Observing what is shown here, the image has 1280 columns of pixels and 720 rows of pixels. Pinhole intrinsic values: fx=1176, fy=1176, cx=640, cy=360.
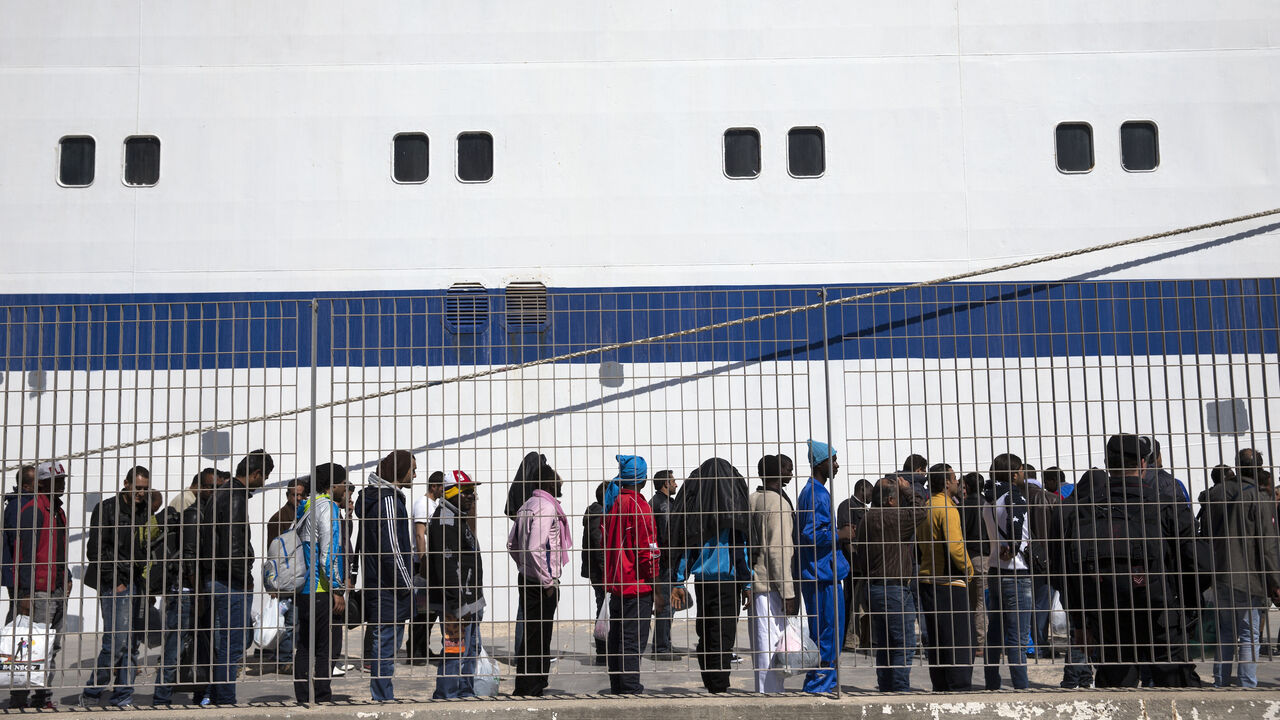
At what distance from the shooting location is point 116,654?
252 inches

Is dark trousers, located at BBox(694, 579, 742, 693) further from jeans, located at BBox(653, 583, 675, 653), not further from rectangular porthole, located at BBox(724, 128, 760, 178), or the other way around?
rectangular porthole, located at BBox(724, 128, 760, 178)

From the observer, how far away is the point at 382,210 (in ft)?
31.6

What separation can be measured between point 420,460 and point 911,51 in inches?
204

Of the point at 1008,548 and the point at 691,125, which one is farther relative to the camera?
the point at 691,125

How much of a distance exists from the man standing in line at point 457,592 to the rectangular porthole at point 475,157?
4177 millimetres

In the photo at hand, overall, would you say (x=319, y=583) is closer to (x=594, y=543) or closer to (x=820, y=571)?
(x=594, y=543)

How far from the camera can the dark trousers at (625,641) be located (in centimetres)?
588

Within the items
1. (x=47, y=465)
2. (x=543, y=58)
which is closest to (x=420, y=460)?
(x=47, y=465)

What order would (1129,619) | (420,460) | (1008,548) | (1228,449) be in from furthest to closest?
(420,460), (1228,449), (1008,548), (1129,619)

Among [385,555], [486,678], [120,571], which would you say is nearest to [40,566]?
[120,571]

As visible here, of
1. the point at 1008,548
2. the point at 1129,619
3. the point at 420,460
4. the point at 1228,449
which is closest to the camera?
the point at 1129,619

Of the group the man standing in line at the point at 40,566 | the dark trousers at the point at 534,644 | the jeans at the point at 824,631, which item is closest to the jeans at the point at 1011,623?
the jeans at the point at 824,631

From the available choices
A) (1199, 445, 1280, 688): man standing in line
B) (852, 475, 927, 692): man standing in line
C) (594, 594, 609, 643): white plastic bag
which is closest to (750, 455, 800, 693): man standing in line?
(852, 475, 927, 692): man standing in line

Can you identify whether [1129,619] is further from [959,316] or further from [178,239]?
[178,239]
